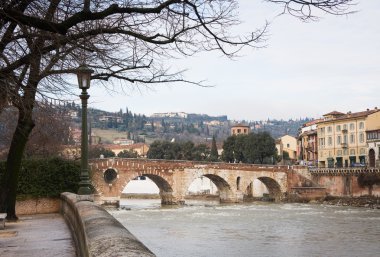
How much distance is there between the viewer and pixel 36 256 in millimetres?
8336

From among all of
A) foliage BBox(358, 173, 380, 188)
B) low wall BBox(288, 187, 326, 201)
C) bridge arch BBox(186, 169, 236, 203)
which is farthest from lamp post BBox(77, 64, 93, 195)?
low wall BBox(288, 187, 326, 201)

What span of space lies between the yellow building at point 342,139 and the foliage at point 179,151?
68.3 ft

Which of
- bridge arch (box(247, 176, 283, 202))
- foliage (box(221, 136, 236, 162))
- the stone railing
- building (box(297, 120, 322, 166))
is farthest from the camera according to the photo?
building (box(297, 120, 322, 166))

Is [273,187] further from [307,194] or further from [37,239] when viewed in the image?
[37,239]

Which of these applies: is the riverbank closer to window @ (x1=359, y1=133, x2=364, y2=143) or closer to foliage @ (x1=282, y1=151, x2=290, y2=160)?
window @ (x1=359, y1=133, x2=364, y2=143)

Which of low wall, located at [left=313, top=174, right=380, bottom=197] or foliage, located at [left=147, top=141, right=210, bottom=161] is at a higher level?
foliage, located at [left=147, top=141, right=210, bottom=161]

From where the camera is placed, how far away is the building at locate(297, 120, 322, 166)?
86688 millimetres

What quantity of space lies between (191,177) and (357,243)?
1461 inches

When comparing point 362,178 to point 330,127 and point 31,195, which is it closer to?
point 330,127

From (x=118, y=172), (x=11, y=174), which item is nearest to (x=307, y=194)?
(x=118, y=172)

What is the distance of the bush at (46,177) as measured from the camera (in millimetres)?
17656

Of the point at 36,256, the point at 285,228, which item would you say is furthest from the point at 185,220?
the point at 36,256

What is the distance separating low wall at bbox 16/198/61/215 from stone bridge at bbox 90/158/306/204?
3370cm

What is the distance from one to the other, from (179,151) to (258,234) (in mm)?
64584
